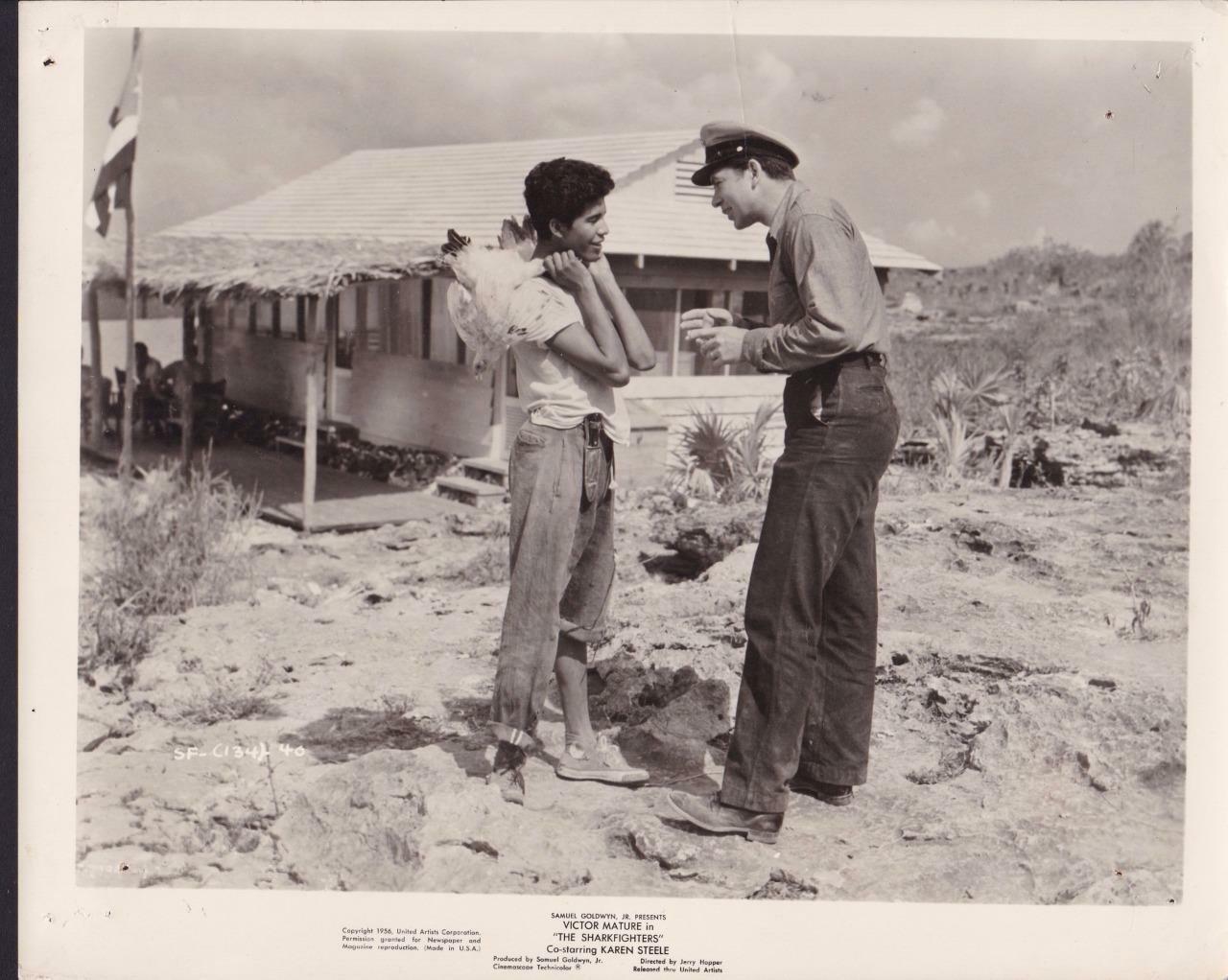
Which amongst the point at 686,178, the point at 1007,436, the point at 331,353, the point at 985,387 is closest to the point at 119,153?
the point at 686,178

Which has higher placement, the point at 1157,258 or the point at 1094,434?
the point at 1157,258

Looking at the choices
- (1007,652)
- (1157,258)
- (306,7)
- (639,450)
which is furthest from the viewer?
(639,450)

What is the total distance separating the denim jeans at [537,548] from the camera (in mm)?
3307

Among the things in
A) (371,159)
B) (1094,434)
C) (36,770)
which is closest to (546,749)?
(36,770)

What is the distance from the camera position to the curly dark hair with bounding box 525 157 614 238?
320 cm

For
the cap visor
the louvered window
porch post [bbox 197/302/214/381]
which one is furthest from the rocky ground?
porch post [bbox 197/302/214/381]

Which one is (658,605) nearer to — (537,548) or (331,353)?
(537,548)

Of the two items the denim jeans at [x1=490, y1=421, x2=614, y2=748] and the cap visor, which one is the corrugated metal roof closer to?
the cap visor

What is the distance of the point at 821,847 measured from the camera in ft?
11.3

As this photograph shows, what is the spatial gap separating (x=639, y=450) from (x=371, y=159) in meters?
5.00

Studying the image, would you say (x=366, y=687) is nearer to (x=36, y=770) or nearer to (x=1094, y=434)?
(x=36, y=770)

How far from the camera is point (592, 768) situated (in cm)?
366

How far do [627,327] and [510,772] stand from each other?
144 centimetres

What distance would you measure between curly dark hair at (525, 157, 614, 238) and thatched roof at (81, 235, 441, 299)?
16.4ft
